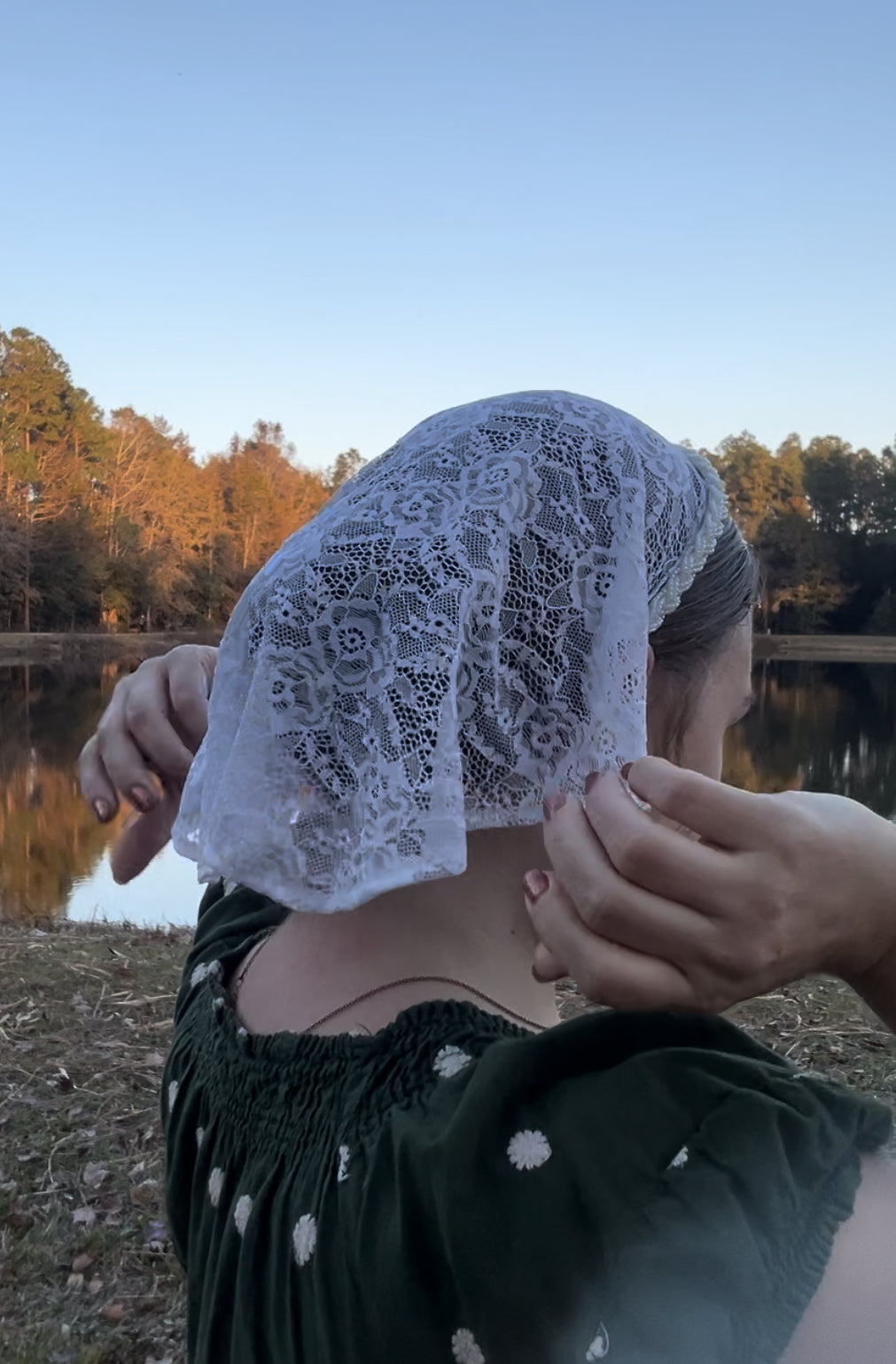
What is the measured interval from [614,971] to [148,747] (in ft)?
3.21

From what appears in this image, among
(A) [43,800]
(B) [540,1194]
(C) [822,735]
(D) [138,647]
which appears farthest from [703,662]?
(D) [138,647]

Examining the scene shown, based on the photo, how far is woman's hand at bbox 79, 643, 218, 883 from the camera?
1.56 metres

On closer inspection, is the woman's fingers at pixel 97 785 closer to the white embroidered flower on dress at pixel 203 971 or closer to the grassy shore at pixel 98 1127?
the white embroidered flower on dress at pixel 203 971

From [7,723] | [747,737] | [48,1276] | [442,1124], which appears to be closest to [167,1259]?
[48,1276]

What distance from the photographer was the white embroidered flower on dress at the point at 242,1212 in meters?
1.08

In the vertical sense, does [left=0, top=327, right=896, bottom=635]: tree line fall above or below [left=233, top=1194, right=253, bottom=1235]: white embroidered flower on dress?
above

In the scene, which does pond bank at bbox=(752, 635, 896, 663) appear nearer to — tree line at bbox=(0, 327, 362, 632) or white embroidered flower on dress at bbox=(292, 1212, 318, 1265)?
tree line at bbox=(0, 327, 362, 632)

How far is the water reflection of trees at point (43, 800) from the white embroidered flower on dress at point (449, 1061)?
28.0 feet

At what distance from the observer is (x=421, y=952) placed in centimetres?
112

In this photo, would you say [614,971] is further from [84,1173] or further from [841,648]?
[841,648]

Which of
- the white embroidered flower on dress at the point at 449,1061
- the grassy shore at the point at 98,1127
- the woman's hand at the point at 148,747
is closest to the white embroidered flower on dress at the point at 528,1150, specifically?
the white embroidered flower on dress at the point at 449,1061

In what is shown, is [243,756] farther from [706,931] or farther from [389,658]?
[706,931]

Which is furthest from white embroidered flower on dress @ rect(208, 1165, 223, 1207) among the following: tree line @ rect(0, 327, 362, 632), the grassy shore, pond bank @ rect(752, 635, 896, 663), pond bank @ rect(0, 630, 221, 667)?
tree line @ rect(0, 327, 362, 632)

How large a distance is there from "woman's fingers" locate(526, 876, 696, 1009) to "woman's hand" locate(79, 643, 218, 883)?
34.8 inches
